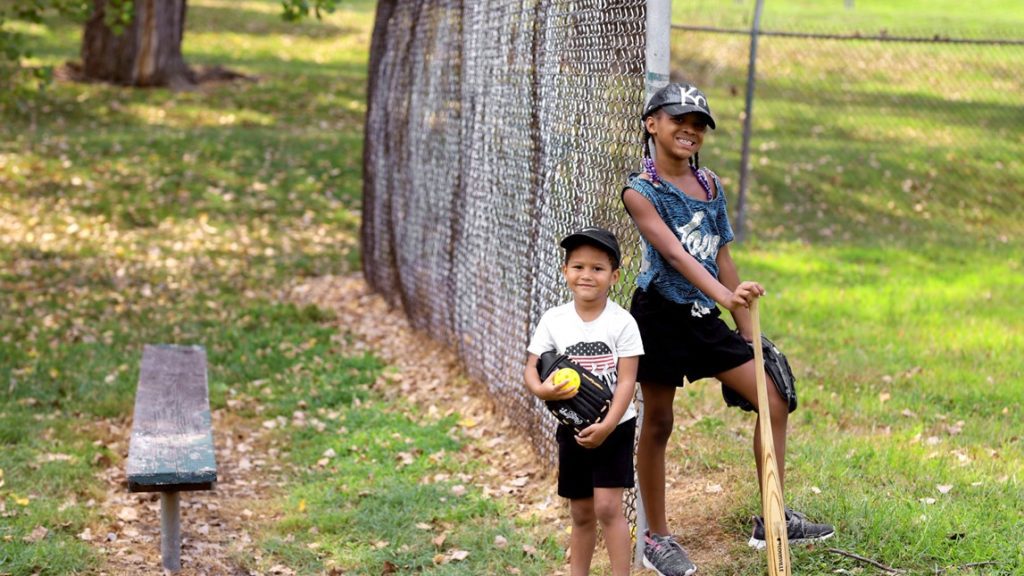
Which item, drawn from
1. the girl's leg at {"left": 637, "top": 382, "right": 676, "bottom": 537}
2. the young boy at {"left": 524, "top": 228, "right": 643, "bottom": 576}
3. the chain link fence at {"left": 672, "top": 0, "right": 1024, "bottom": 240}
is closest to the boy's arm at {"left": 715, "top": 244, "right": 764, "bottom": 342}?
the girl's leg at {"left": 637, "top": 382, "right": 676, "bottom": 537}

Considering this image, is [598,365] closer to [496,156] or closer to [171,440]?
[171,440]

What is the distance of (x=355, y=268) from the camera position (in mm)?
11930

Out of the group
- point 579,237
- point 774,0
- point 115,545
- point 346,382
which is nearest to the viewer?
point 579,237

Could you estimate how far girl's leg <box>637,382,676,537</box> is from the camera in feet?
14.7

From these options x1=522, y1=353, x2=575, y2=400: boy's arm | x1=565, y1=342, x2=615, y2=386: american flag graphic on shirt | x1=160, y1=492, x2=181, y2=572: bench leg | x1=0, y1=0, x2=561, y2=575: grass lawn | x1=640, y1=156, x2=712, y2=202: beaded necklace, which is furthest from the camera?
x1=0, y1=0, x2=561, y2=575: grass lawn

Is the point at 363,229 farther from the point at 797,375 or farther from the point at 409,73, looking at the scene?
the point at 797,375

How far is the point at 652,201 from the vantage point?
4.20 metres

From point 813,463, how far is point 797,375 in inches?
76.2

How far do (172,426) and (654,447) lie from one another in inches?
96.2

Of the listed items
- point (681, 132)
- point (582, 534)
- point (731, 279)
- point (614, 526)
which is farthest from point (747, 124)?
point (614, 526)

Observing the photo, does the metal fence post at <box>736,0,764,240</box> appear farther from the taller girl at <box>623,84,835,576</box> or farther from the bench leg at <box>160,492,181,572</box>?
the bench leg at <box>160,492,181,572</box>

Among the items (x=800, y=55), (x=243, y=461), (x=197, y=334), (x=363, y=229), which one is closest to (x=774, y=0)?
(x=800, y=55)

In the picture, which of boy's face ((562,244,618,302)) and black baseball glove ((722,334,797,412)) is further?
black baseball glove ((722,334,797,412))

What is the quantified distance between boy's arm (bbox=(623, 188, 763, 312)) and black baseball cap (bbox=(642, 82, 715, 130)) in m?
0.31
